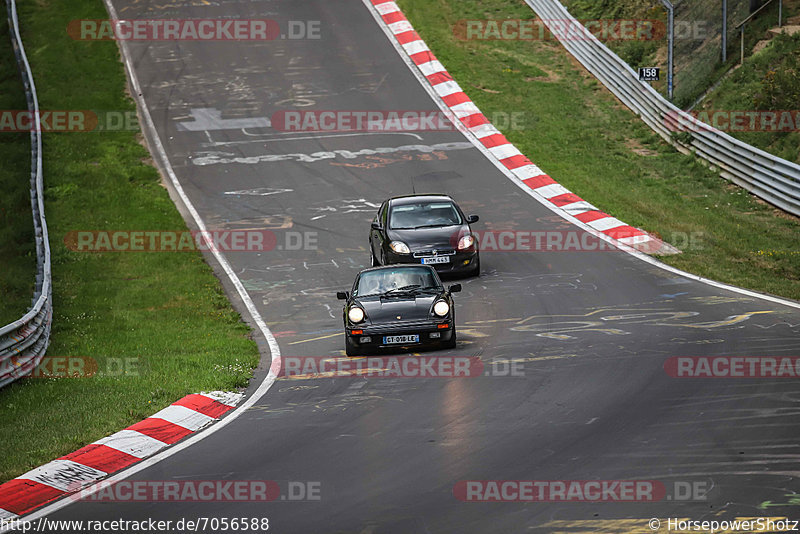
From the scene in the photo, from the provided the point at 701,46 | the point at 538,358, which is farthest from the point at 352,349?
the point at 701,46

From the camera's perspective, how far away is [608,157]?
28.6 meters

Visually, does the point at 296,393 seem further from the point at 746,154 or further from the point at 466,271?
the point at 746,154

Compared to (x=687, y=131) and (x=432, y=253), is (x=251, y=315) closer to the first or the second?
(x=432, y=253)


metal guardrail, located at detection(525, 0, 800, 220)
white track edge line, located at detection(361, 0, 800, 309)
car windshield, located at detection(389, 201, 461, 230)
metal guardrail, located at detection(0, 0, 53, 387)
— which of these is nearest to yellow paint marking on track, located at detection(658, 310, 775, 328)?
white track edge line, located at detection(361, 0, 800, 309)

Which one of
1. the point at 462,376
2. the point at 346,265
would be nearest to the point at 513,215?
the point at 346,265

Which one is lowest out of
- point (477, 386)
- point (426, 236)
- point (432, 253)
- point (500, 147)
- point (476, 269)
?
point (477, 386)

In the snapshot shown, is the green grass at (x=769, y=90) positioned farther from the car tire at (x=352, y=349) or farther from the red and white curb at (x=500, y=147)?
the car tire at (x=352, y=349)

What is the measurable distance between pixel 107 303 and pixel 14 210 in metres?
7.20

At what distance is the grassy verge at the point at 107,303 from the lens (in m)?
12.3

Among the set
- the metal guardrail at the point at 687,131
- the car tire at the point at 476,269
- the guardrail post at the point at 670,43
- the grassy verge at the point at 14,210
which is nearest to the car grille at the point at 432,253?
the car tire at the point at 476,269

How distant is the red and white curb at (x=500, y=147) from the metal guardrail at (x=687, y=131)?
4155 millimetres

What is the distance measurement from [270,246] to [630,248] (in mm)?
8188

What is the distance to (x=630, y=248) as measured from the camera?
2144 cm

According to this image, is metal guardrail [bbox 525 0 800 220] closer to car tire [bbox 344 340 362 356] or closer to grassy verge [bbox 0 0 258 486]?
car tire [bbox 344 340 362 356]
